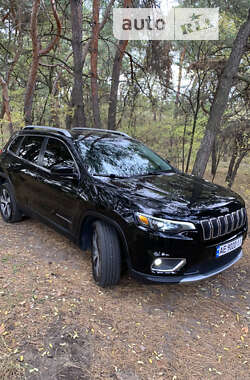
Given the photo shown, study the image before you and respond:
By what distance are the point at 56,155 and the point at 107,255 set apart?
1.68 metres

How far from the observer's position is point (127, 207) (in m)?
2.59

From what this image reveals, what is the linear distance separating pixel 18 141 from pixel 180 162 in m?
9.40

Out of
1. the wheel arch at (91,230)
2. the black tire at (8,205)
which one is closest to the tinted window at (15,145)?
the black tire at (8,205)

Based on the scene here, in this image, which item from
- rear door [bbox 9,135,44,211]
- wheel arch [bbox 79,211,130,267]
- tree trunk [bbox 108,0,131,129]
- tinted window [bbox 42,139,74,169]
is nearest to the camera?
wheel arch [bbox 79,211,130,267]

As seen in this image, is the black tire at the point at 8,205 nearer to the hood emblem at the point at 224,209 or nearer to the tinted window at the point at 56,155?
the tinted window at the point at 56,155

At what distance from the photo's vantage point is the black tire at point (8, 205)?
4.55 metres

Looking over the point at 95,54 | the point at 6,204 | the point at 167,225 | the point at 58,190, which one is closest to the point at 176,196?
the point at 167,225

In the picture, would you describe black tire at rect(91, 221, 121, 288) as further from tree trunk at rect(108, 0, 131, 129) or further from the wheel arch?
tree trunk at rect(108, 0, 131, 129)

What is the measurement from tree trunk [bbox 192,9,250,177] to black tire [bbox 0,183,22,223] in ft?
14.6

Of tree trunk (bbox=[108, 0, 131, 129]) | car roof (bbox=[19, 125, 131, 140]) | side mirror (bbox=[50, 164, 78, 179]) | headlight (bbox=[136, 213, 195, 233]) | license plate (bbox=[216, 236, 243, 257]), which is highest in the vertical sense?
tree trunk (bbox=[108, 0, 131, 129])

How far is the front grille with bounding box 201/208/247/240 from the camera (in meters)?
2.54

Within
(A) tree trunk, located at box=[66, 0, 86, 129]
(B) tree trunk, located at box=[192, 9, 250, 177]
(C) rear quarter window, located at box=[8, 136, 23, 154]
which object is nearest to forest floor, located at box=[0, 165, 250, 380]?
(C) rear quarter window, located at box=[8, 136, 23, 154]

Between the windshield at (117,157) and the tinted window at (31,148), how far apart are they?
842 millimetres

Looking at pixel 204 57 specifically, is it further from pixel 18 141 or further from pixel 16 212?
pixel 16 212
